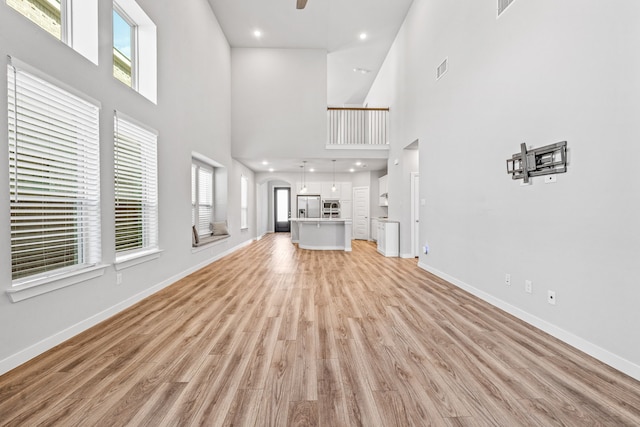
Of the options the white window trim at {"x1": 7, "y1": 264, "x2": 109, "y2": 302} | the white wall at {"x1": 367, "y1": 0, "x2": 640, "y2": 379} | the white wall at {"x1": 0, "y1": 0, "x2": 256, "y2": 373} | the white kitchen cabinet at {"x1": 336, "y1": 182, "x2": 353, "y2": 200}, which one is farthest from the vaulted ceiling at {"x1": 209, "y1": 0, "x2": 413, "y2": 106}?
the white window trim at {"x1": 7, "y1": 264, "x2": 109, "y2": 302}

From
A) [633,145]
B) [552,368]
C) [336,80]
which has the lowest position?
[552,368]

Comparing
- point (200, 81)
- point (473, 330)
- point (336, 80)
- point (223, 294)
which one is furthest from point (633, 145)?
point (336, 80)

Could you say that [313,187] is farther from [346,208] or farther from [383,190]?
[383,190]

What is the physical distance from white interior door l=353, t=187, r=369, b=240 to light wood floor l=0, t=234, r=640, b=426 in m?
7.37

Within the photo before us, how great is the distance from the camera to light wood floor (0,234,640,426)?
5.07 ft

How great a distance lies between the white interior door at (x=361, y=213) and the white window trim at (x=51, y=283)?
8.68m

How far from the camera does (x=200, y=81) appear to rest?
538cm

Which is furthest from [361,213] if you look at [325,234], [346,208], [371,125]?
[371,125]

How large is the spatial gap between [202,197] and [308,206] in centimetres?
523

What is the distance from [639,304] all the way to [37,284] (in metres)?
4.08

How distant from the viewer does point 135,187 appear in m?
3.45

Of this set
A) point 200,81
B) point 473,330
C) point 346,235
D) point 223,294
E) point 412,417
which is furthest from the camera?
point 346,235

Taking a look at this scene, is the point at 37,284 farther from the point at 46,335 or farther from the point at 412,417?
the point at 412,417

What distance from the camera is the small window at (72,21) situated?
246 cm
